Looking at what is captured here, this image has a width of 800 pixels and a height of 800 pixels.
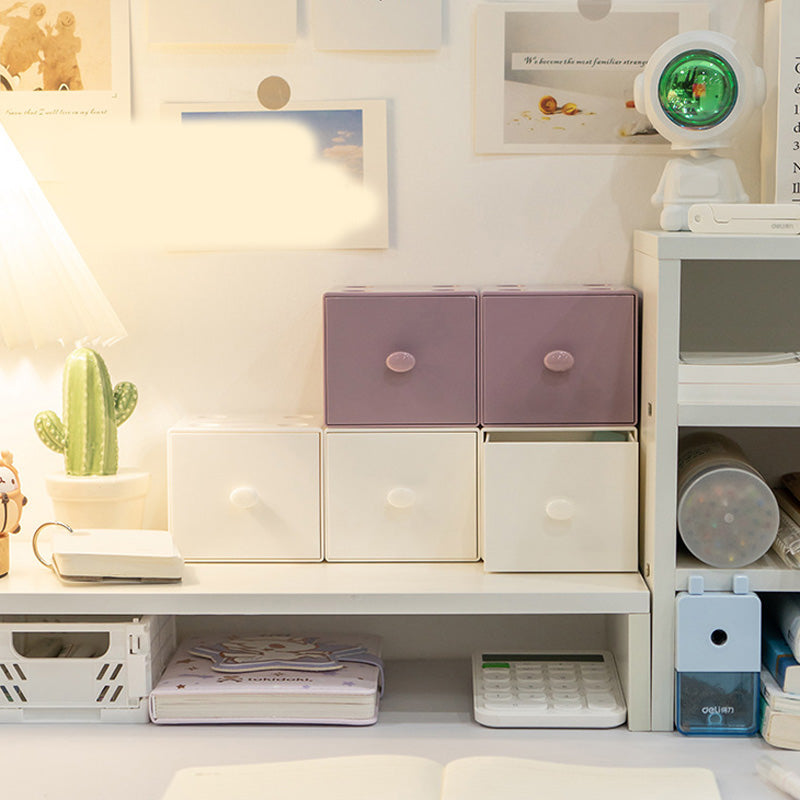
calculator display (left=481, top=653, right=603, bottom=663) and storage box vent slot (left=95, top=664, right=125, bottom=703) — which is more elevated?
storage box vent slot (left=95, top=664, right=125, bottom=703)

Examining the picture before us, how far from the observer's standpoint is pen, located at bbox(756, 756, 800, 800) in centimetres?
126

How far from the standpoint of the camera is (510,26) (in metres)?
1.67

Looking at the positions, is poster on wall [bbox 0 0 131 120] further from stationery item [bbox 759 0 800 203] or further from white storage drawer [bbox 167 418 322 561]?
stationery item [bbox 759 0 800 203]

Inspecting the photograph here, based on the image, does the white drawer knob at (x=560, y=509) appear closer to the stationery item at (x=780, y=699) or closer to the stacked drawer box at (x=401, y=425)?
the stacked drawer box at (x=401, y=425)

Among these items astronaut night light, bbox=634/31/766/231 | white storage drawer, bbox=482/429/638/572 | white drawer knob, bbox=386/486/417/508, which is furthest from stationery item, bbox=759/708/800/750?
astronaut night light, bbox=634/31/766/231

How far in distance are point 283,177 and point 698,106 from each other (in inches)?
24.7

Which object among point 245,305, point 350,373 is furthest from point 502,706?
point 245,305

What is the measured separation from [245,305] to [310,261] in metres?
0.12

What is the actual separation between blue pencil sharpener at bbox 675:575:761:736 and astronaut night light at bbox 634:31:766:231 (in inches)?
19.7

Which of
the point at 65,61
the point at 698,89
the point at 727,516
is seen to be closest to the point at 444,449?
the point at 727,516

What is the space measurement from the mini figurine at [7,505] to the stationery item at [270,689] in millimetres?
287

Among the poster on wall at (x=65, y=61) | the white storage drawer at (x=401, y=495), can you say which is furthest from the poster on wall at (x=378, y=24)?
the white storage drawer at (x=401, y=495)

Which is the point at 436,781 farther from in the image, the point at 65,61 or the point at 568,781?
the point at 65,61

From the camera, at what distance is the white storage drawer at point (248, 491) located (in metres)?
1.59
